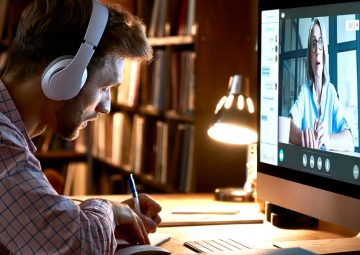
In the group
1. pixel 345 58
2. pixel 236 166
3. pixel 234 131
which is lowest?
pixel 236 166

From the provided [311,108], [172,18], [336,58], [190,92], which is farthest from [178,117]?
[336,58]

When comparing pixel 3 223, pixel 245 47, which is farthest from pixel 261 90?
pixel 245 47

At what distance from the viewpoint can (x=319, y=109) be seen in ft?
5.25

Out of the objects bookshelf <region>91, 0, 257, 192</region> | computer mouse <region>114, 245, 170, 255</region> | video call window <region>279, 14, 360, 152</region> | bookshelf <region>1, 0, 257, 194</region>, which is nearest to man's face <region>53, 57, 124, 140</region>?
computer mouse <region>114, 245, 170, 255</region>

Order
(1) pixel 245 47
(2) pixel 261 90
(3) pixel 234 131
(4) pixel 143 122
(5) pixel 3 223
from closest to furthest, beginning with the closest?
(5) pixel 3 223, (2) pixel 261 90, (3) pixel 234 131, (1) pixel 245 47, (4) pixel 143 122

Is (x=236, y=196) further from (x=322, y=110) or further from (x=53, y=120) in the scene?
(x=53, y=120)

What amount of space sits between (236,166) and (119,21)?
56.2 inches

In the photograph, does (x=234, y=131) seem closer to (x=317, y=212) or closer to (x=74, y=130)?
(x=317, y=212)

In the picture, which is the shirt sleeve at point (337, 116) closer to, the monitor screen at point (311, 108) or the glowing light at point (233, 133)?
the monitor screen at point (311, 108)

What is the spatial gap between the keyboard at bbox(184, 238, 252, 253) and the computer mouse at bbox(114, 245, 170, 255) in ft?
0.32

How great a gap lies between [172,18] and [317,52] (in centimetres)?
167

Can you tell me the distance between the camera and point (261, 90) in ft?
6.23

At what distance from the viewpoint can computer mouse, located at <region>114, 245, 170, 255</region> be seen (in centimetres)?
146

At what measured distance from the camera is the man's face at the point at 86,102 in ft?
5.04
